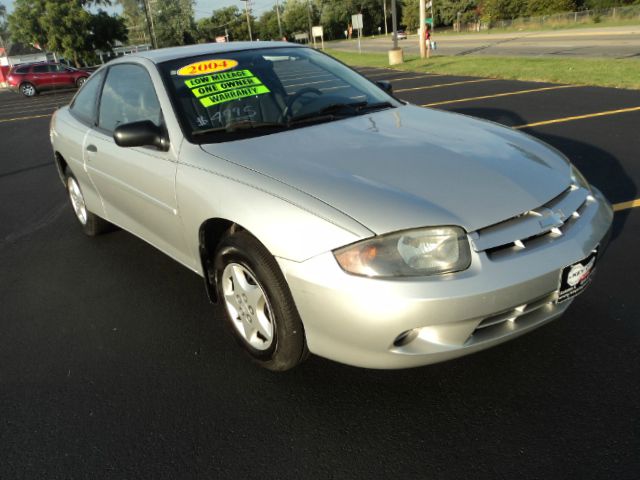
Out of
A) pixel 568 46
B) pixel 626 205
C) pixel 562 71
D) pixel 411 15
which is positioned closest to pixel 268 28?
pixel 411 15

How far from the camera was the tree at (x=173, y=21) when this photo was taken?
94875 millimetres

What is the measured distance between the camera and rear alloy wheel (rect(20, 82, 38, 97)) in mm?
27047

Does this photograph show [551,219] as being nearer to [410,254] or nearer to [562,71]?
[410,254]

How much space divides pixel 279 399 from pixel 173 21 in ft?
348

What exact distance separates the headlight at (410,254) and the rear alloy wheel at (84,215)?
3255mm

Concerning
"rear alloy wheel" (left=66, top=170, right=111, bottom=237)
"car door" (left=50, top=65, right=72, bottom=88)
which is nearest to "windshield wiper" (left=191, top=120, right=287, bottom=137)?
"rear alloy wheel" (left=66, top=170, right=111, bottom=237)

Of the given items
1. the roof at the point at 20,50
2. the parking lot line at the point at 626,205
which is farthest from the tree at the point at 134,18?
the parking lot line at the point at 626,205

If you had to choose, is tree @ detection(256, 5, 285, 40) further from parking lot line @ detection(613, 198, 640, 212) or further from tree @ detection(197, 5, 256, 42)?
parking lot line @ detection(613, 198, 640, 212)

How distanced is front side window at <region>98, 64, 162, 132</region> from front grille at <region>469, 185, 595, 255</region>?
197 cm

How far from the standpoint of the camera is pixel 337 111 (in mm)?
3344

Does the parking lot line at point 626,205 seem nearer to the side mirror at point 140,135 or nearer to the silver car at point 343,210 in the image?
the silver car at point 343,210

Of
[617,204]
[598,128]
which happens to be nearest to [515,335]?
[617,204]

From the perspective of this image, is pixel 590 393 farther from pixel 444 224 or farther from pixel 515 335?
pixel 444 224

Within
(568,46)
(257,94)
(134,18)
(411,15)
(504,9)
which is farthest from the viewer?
(134,18)
